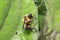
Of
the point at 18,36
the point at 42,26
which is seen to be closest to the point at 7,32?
the point at 18,36

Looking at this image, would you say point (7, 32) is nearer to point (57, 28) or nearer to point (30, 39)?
point (30, 39)

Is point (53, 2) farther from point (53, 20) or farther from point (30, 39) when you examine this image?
point (30, 39)

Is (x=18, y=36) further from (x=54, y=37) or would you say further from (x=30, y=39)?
(x=54, y=37)

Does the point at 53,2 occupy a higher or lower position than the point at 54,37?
higher

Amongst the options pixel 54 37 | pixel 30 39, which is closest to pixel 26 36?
pixel 30 39

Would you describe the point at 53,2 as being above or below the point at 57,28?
above
